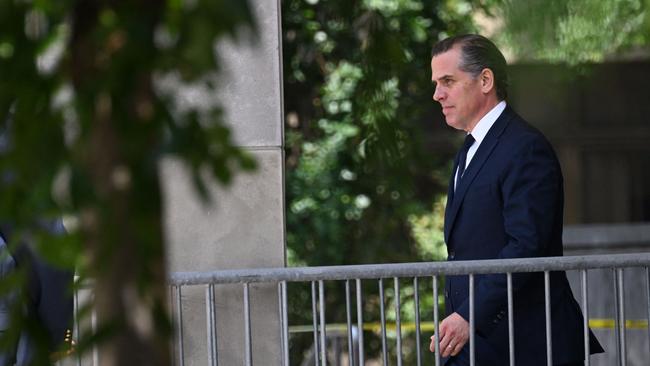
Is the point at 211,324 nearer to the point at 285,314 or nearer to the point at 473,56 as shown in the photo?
the point at 285,314

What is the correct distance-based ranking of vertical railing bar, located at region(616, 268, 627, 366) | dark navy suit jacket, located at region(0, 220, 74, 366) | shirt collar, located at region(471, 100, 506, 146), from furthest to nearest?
vertical railing bar, located at region(616, 268, 627, 366)
shirt collar, located at region(471, 100, 506, 146)
dark navy suit jacket, located at region(0, 220, 74, 366)

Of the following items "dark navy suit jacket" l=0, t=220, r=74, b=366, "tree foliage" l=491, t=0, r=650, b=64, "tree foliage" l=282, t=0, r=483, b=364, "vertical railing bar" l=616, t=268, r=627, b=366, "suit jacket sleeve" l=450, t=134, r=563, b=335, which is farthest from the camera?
"tree foliage" l=282, t=0, r=483, b=364

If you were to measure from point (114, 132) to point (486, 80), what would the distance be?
10.7 ft

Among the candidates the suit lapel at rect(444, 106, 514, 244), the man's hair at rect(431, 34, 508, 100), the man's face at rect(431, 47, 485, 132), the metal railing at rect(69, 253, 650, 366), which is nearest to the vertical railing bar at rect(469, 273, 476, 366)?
the metal railing at rect(69, 253, 650, 366)

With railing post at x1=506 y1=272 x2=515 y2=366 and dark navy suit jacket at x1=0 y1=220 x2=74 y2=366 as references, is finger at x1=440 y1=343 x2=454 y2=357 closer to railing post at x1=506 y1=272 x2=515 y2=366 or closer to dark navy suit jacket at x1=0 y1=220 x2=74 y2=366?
railing post at x1=506 y1=272 x2=515 y2=366

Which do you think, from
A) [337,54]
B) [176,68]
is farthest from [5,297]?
[337,54]

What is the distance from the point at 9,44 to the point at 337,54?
8.33 metres

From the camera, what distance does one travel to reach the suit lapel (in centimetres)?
462

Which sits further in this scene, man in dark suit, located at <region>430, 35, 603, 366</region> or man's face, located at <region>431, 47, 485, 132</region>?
man's face, located at <region>431, 47, 485, 132</region>

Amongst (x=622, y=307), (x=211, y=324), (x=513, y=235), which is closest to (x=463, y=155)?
(x=513, y=235)

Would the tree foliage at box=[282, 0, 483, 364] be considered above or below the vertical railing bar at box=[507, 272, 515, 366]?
above

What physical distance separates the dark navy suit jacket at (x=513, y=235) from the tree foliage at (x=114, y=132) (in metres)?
2.93

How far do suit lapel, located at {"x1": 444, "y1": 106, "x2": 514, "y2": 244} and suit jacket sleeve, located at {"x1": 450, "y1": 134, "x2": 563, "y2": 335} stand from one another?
96 mm

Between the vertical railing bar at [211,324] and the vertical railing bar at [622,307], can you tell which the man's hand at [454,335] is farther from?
the vertical railing bar at [211,324]
